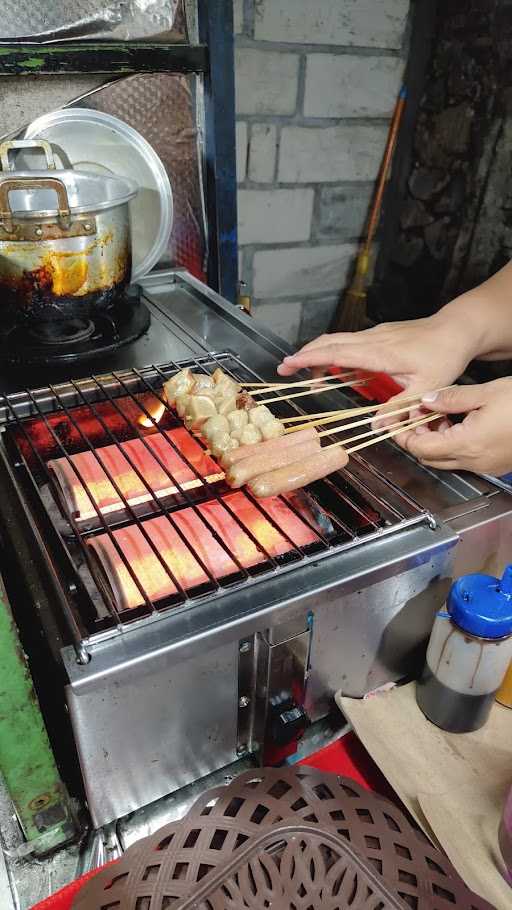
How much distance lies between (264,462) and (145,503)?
13.1 inches

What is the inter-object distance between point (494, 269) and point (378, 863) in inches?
166

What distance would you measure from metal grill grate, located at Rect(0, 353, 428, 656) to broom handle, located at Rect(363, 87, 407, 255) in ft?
11.1

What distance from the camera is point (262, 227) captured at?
15.2 ft

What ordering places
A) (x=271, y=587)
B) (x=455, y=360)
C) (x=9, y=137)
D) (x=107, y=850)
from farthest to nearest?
(x=9, y=137), (x=455, y=360), (x=107, y=850), (x=271, y=587)

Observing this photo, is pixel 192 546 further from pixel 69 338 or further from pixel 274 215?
pixel 274 215

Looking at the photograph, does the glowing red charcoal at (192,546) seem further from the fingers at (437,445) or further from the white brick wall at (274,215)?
the white brick wall at (274,215)

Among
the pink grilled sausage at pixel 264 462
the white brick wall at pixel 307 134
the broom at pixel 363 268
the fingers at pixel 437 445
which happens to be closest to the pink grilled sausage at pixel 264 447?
the pink grilled sausage at pixel 264 462

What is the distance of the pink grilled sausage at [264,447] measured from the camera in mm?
1671

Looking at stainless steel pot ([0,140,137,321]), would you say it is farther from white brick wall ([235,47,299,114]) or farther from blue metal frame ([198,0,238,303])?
white brick wall ([235,47,299,114])

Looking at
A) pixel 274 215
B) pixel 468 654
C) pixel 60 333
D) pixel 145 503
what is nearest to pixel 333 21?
pixel 274 215

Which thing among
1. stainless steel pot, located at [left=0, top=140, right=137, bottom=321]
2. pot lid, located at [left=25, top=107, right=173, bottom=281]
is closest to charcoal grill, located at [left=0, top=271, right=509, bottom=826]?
stainless steel pot, located at [left=0, top=140, right=137, bottom=321]

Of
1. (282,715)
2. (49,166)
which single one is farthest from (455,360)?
(49,166)

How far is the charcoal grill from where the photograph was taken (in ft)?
4.16

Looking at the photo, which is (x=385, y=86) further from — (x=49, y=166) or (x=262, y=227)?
(x=49, y=166)
